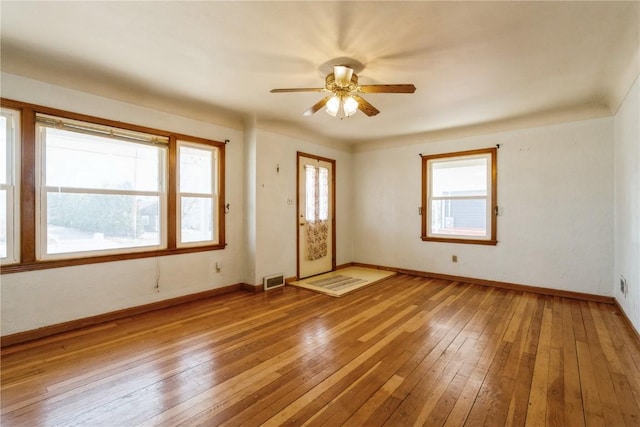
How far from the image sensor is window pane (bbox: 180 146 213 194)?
3.90 meters

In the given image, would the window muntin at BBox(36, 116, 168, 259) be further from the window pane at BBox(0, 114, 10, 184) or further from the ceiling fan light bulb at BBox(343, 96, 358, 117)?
the ceiling fan light bulb at BBox(343, 96, 358, 117)

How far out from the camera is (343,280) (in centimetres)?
491

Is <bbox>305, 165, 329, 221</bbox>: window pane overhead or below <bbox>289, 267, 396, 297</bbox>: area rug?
overhead

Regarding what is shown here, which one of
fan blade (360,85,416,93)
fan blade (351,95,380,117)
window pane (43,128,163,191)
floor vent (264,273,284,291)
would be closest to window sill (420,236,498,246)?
floor vent (264,273,284,291)

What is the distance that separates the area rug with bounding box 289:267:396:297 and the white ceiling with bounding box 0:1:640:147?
8.60 feet

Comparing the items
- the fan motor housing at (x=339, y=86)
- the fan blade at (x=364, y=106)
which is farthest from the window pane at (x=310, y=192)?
the fan motor housing at (x=339, y=86)

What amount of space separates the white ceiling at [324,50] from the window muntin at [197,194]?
2.16 feet

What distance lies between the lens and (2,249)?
2.62m

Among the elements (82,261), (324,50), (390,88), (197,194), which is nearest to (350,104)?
(390,88)

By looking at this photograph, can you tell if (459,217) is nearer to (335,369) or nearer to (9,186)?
(335,369)

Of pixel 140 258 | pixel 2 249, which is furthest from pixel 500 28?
pixel 2 249

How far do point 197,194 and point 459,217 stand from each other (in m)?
4.19

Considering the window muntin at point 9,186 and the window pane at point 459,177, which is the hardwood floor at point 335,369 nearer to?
the window muntin at point 9,186

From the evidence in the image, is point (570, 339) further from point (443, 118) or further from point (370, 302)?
point (443, 118)
